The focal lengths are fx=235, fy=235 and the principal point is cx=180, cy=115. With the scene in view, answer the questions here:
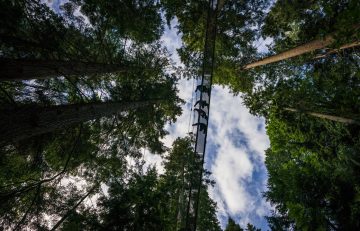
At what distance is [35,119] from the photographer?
4.66m

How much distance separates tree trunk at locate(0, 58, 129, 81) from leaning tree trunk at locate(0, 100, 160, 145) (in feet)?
3.10

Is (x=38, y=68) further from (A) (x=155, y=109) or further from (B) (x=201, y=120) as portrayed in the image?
(A) (x=155, y=109)

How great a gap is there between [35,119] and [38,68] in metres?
2.42

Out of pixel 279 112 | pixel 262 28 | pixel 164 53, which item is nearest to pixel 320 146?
pixel 279 112

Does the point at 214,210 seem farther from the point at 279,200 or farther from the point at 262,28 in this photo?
the point at 262,28

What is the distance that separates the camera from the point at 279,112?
1255 cm

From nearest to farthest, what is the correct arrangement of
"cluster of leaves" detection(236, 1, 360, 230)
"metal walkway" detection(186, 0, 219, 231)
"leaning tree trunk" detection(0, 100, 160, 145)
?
"leaning tree trunk" detection(0, 100, 160, 145) → "metal walkway" detection(186, 0, 219, 231) → "cluster of leaves" detection(236, 1, 360, 230)

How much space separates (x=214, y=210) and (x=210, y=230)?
153 cm

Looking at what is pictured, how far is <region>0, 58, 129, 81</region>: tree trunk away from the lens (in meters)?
5.39

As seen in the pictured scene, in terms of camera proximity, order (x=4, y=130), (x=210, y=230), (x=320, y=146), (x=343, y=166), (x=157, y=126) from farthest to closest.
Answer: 1. (x=157, y=126)
2. (x=210, y=230)
3. (x=320, y=146)
4. (x=343, y=166)
5. (x=4, y=130)

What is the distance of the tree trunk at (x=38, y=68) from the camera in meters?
5.39

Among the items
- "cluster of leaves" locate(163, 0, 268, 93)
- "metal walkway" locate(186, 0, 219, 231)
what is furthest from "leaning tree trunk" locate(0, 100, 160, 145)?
"cluster of leaves" locate(163, 0, 268, 93)

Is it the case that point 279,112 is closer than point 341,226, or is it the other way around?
point 341,226

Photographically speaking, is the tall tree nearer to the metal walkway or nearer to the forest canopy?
the forest canopy
